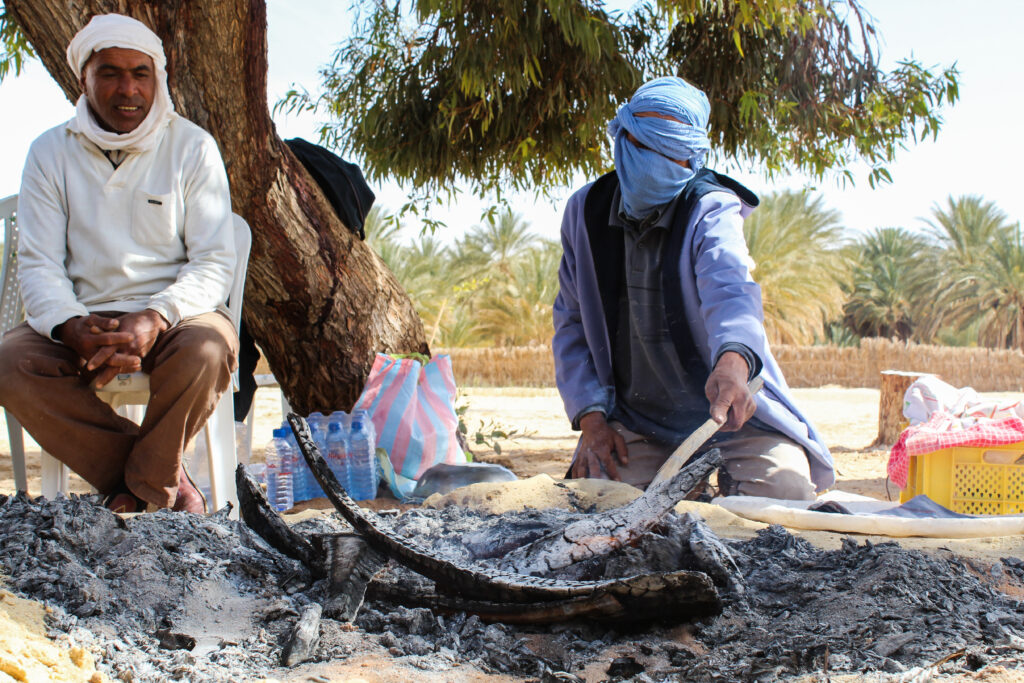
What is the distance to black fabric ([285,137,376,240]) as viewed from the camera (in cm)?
478

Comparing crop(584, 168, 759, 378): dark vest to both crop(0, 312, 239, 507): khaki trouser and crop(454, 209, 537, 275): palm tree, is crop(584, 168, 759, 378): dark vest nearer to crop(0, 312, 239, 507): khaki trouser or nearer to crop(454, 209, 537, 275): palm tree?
crop(0, 312, 239, 507): khaki trouser

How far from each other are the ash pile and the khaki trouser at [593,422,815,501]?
89 centimetres

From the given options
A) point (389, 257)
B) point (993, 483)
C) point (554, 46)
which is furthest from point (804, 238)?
point (993, 483)

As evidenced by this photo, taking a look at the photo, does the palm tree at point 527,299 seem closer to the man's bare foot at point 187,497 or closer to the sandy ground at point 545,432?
the sandy ground at point 545,432

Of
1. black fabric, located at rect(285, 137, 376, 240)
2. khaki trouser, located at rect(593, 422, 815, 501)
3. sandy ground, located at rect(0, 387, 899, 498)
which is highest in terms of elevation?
black fabric, located at rect(285, 137, 376, 240)

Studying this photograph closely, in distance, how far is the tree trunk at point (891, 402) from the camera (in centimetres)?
736

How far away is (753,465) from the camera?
119 inches

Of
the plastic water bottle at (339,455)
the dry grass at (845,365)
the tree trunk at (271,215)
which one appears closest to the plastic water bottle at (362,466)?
the plastic water bottle at (339,455)

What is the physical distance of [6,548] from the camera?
1.74m

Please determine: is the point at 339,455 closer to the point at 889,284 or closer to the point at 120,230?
the point at 120,230

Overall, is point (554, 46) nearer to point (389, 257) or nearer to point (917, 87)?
point (917, 87)

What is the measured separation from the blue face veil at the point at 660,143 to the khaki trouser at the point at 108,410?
1663mm

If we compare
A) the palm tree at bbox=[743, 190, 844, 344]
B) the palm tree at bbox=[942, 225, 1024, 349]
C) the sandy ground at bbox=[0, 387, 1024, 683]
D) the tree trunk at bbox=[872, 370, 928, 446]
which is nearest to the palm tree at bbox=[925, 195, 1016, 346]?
the palm tree at bbox=[942, 225, 1024, 349]

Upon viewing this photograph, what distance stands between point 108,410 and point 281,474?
149 centimetres
